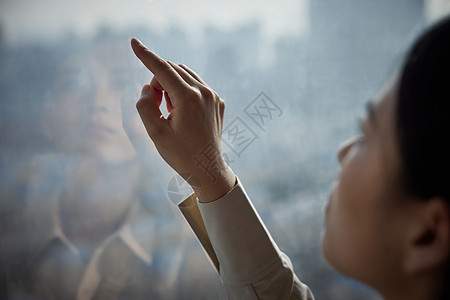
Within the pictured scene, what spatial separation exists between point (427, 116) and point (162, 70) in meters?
0.34

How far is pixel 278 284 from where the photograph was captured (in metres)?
0.63

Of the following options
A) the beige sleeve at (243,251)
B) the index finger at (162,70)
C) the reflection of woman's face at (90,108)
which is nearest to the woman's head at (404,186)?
the beige sleeve at (243,251)

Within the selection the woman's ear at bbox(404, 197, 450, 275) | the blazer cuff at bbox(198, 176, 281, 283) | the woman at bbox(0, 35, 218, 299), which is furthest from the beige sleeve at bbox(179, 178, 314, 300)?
the woman's ear at bbox(404, 197, 450, 275)

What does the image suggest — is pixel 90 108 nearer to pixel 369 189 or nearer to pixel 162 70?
pixel 162 70

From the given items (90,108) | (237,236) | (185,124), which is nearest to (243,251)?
(237,236)

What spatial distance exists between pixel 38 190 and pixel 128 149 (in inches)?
6.2

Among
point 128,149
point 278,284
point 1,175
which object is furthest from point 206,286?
point 1,175

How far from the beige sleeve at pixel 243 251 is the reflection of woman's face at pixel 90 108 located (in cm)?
19

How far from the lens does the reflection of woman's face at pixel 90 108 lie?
0.62m

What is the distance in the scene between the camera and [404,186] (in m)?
0.43

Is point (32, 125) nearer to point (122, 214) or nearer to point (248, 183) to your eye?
point (122, 214)

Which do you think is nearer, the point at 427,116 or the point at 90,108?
the point at 427,116

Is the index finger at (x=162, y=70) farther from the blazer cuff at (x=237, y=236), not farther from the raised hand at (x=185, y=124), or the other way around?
the blazer cuff at (x=237, y=236)

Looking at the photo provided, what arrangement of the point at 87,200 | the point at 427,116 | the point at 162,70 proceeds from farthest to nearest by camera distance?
1. the point at 87,200
2. the point at 162,70
3. the point at 427,116
